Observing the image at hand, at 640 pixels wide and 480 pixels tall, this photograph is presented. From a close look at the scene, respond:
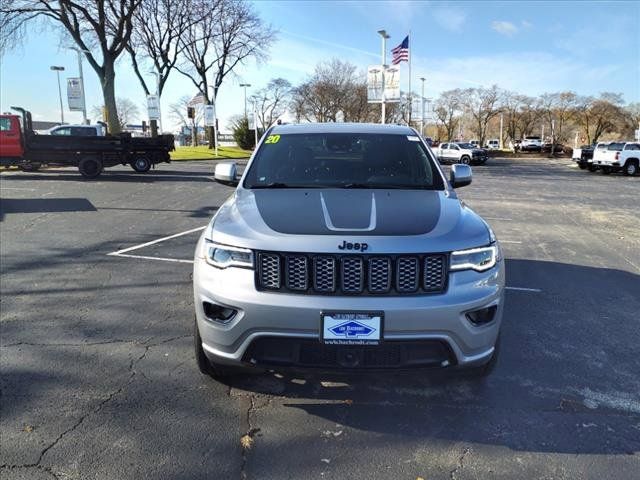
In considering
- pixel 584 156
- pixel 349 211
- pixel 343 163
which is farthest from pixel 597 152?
pixel 349 211

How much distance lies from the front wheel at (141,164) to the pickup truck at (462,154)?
2272 cm

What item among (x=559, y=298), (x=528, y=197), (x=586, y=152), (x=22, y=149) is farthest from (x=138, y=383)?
(x=586, y=152)

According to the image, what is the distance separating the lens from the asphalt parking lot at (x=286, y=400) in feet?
8.67

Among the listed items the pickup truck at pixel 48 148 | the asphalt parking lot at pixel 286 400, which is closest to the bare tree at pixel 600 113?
the pickup truck at pixel 48 148

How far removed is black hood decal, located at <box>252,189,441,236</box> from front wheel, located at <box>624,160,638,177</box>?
1150 inches

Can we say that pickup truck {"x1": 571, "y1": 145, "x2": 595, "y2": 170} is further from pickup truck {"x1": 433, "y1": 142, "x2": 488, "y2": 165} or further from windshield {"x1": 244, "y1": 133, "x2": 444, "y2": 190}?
windshield {"x1": 244, "y1": 133, "x2": 444, "y2": 190}

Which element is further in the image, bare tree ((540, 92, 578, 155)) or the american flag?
bare tree ((540, 92, 578, 155))

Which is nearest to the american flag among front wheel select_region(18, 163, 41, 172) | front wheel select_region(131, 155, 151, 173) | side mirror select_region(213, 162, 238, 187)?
front wheel select_region(131, 155, 151, 173)

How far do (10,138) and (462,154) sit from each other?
30.0 m

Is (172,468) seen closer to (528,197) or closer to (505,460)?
(505,460)

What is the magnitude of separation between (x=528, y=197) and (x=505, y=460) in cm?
1439

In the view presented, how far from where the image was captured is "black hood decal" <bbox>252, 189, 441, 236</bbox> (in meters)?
2.95

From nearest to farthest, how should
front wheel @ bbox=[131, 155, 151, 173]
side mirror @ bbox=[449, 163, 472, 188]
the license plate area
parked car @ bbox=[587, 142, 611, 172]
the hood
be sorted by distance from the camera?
the license plate area
the hood
side mirror @ bbox=[449, 163, 472, 188]
front wheel @ bbox=[131, 155, 151, 173]
parked car @ bbox=[587, 142, 611, 172]

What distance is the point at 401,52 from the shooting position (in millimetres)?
29844
